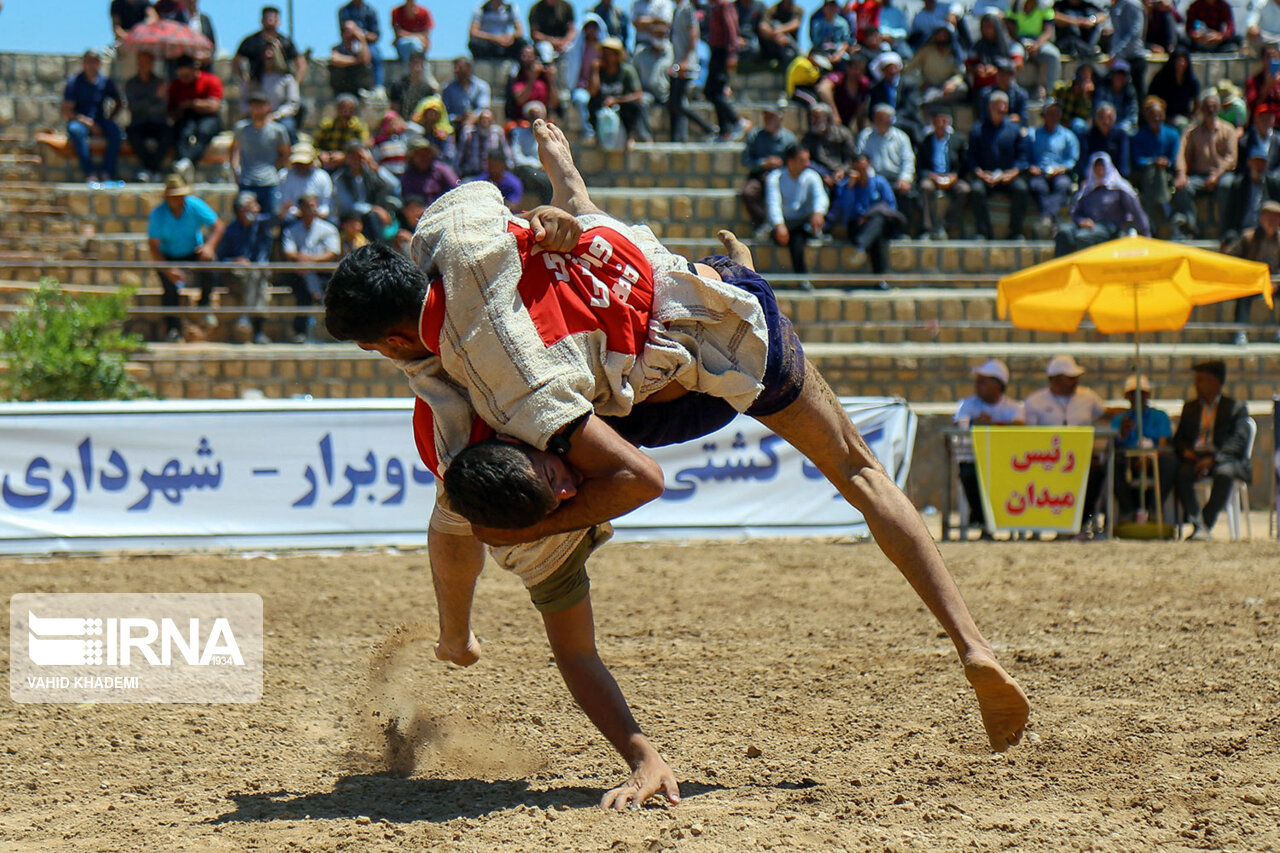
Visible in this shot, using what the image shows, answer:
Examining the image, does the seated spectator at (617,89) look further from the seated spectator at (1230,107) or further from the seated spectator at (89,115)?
the seated spectator at (1230,107)

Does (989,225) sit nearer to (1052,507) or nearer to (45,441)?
(1052,507)

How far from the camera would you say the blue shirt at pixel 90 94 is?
1515cm

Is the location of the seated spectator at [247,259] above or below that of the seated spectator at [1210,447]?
above

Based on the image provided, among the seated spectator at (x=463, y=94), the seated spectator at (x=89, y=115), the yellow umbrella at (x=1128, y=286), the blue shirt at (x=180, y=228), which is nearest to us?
the yellow umbrella at (x=1128, y=286)

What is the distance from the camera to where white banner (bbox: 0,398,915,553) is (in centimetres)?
891

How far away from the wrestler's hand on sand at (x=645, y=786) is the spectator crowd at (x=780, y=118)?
9.89 m

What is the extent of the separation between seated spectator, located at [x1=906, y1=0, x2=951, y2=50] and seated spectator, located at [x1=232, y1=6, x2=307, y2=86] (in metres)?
7.47

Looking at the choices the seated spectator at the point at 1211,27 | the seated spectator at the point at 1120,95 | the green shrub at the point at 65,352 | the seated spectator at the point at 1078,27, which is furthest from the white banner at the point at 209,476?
the seated spectator at the point at 1211,27

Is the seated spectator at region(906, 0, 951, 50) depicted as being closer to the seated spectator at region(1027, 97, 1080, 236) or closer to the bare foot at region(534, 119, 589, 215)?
the seated spectator at region(1027, 97, 1080, 236)

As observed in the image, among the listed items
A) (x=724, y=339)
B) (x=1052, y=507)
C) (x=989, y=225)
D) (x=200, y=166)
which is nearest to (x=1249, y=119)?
(x=989, y=225)

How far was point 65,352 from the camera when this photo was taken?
1125 centimetres

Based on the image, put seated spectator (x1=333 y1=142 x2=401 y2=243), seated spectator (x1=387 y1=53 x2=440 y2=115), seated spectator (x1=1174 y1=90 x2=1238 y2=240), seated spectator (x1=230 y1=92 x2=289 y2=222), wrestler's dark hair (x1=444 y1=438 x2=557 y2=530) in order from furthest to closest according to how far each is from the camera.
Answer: seated spectator (x1=387 y1=53 x2=440 y2=115)
seated spectator (x1=1174 y1=90 x2=1238 y2=240)
seated spectator (x1=230 y1=92 x2=289 y2=222)
seated spectator (x1=333 y1=142 x2=401 y2=243)
wrestler's dark hair (x1=444 y1=438 x2=557 y2=530)

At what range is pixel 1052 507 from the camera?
9.92m

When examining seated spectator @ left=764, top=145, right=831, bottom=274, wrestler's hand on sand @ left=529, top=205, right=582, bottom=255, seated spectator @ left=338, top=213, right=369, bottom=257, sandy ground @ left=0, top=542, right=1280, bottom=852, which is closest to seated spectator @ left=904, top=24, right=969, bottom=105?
seated spectator @ left=764, top=145, right=831, bottom=274
